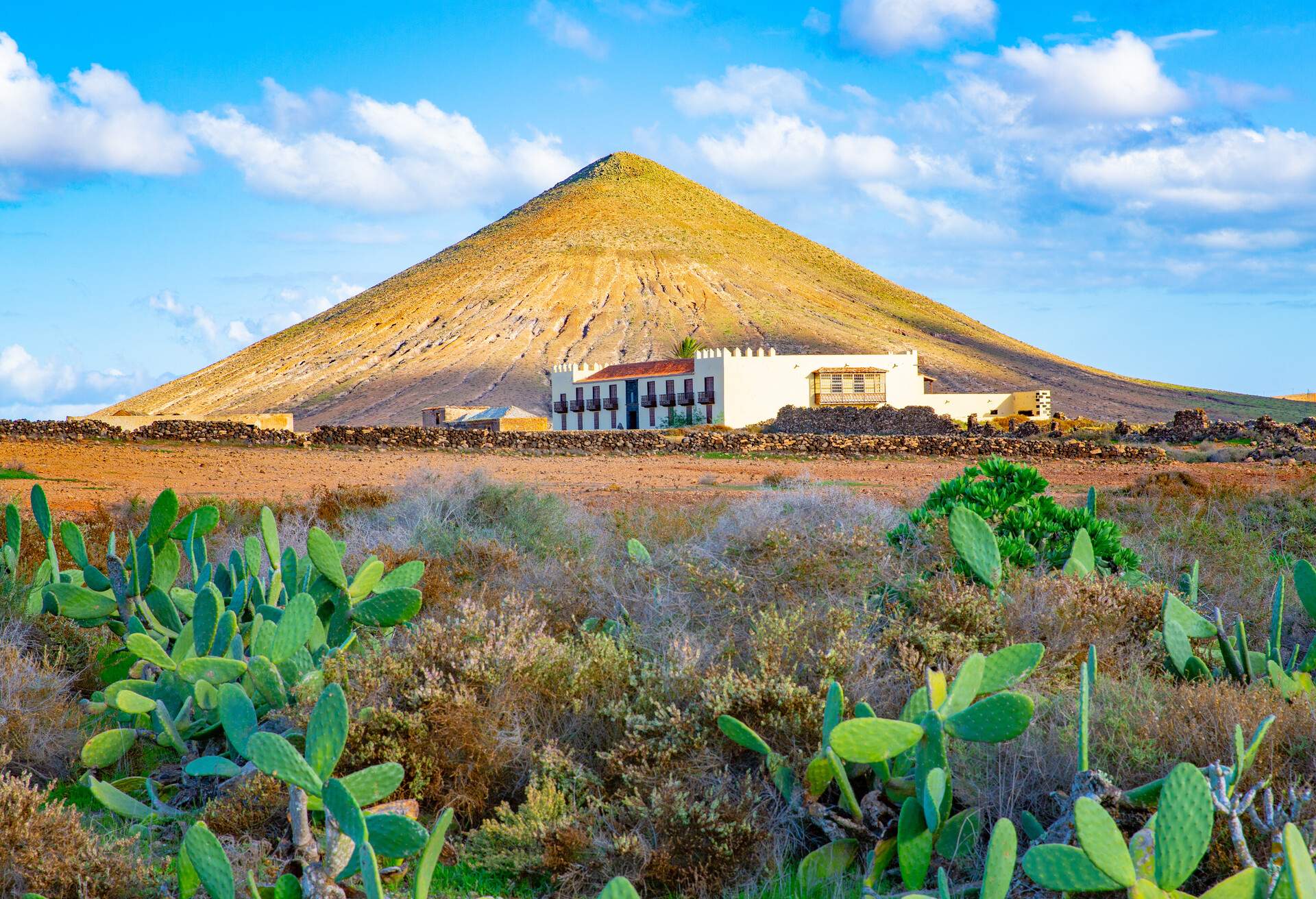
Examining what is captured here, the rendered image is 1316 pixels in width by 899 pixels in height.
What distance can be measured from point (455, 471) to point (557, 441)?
22.3 meters

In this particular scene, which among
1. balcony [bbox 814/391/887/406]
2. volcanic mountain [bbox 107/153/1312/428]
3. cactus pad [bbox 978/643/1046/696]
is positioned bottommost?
cactus pad [bbox 978/643/1046/696]

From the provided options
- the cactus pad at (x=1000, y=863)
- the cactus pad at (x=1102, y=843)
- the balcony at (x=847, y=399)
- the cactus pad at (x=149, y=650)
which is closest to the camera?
the cactus pad at (x=1102, y=843)

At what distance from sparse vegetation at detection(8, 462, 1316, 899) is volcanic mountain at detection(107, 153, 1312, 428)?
236ft

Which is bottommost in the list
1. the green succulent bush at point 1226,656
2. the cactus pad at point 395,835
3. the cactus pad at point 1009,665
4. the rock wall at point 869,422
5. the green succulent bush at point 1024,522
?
the cactus pad at point 395,835

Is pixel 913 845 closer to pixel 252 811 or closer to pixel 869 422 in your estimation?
pixel 252 811

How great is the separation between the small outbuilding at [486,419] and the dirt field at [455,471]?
15.8 meters

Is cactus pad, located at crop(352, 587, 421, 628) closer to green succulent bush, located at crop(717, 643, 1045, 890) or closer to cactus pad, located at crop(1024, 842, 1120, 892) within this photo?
green succulent bush, located at crop(717, 643, 1045, 890)

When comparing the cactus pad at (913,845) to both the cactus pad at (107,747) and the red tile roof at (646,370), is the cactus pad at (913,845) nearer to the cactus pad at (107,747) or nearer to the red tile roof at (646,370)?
the cactus pad at (107,747)

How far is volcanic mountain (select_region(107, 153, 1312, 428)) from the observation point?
295 ft

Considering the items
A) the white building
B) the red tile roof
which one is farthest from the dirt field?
the red tile roof

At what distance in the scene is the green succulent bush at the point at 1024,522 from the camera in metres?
7.57

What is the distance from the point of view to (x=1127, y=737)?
434 centimetres

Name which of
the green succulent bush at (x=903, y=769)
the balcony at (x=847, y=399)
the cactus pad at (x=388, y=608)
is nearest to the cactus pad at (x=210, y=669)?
the cactus pad at (x=388, y=608)

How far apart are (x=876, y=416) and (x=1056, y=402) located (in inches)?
1689
